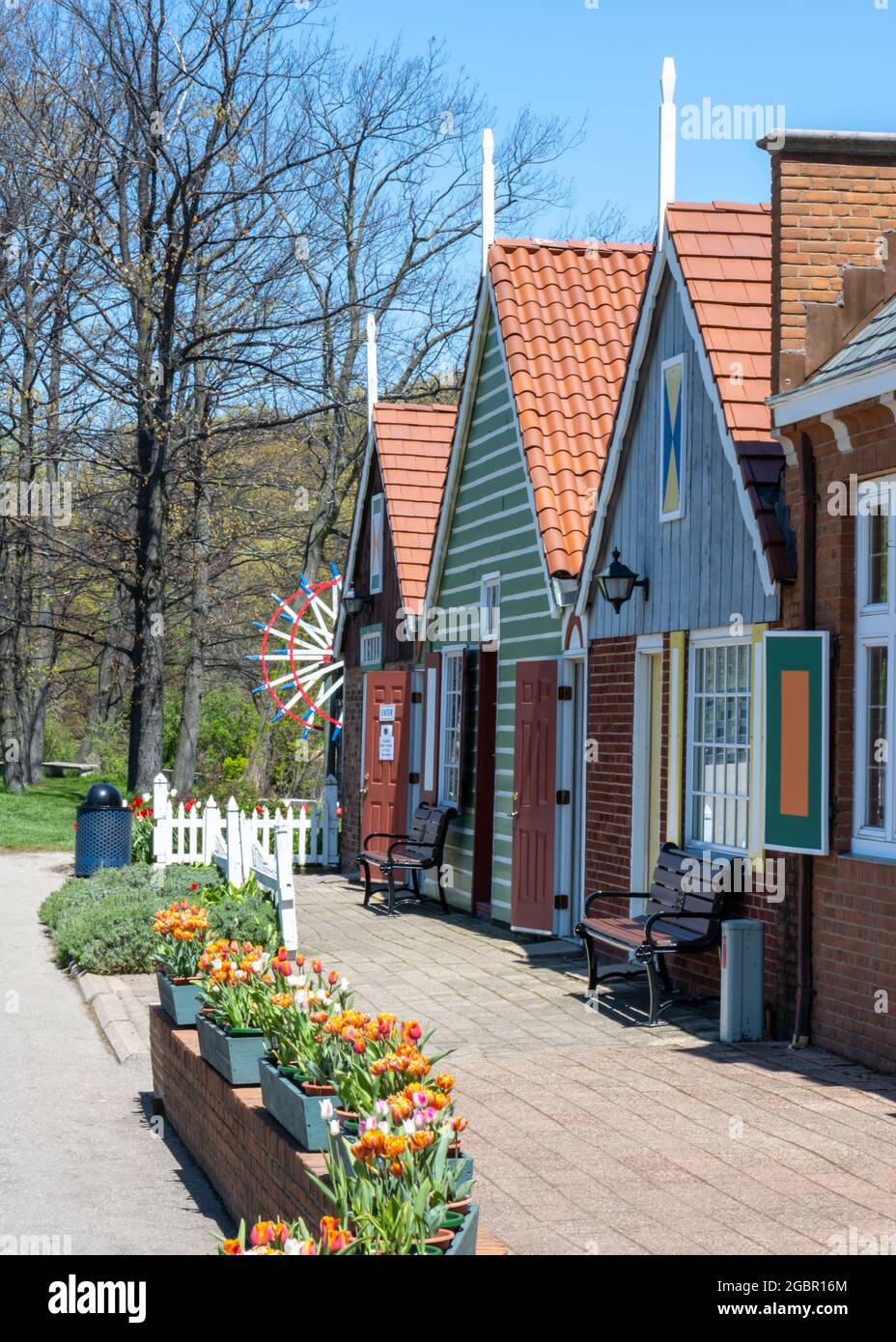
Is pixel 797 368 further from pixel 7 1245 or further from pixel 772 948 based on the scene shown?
pixel 7 1245

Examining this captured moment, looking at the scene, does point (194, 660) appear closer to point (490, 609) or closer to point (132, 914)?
point (490, 609)

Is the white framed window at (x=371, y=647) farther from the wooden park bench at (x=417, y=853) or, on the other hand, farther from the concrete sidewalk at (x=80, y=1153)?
the concrete sidewalk at (x=80, y=1153)

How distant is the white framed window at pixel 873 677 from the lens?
361 inches

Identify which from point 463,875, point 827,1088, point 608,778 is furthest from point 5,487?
point 827,1088

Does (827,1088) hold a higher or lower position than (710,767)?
lower

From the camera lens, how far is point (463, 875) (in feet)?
59.3

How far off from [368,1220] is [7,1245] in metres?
2.54

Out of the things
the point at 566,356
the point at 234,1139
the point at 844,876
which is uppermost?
the point at 566,356

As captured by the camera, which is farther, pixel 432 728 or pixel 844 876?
pixel 432 728

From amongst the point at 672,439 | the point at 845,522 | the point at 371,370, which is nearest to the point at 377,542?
the point at 371,370

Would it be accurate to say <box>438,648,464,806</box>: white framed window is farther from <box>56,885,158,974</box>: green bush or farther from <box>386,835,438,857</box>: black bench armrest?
<box>56,885,158,974</box>: green bush

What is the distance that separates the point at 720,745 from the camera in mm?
11406

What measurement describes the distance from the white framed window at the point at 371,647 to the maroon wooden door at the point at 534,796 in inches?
267

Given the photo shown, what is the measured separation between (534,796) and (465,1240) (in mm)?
10850
